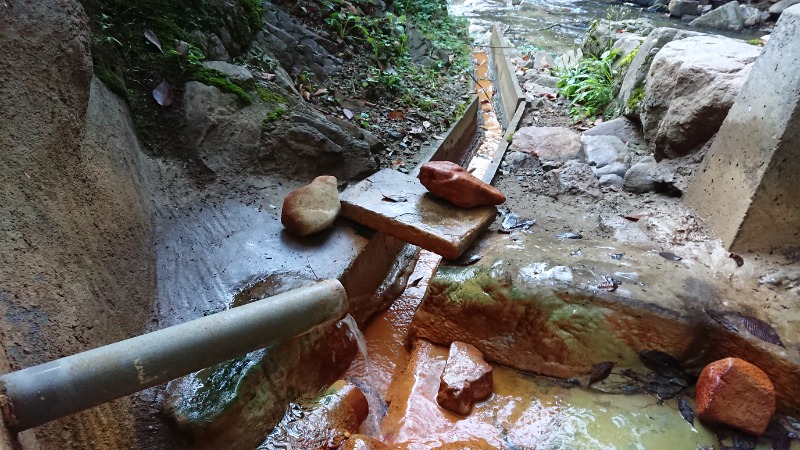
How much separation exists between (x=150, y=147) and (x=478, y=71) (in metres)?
7.05

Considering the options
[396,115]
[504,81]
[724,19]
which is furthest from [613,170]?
[724,19]

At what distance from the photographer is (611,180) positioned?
4203 mm

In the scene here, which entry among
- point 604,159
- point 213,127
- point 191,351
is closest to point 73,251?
point 191,351

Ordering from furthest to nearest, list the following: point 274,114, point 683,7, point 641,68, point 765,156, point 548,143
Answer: point 683,7, point 548,143, point 641,68, point 274,114, point 765,156

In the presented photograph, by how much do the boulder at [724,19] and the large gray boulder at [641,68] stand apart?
9173 millimetres

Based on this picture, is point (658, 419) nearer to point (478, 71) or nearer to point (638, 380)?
point (638, 380)

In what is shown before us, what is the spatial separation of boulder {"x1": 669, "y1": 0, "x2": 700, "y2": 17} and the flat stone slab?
533 inches

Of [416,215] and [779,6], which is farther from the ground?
[779,6]

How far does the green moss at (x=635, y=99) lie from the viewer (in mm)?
4707

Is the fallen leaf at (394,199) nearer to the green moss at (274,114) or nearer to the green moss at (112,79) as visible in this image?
the green moss at (274,114)

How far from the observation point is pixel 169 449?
2.19 metres

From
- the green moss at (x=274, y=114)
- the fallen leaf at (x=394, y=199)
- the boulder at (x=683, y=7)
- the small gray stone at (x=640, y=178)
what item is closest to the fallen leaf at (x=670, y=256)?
the small gray stone at (x=640, y=178)

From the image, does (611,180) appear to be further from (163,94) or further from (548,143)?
(163,94)

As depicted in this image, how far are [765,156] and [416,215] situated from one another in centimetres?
204
